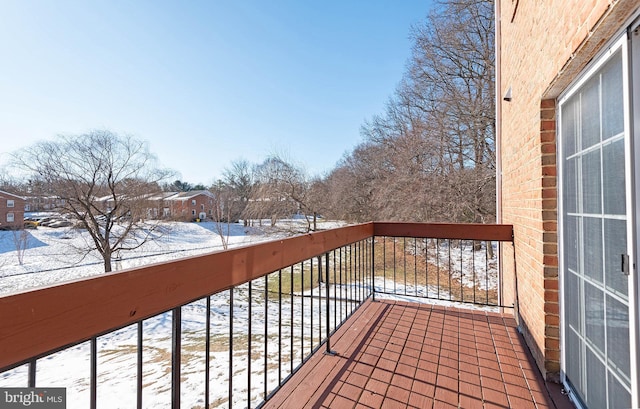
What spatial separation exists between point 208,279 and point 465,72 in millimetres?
10152

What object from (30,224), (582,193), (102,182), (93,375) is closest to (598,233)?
(582,193)

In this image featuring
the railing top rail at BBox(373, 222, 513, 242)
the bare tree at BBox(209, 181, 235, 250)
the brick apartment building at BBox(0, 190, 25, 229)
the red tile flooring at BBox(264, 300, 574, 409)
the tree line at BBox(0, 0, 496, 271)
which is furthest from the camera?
the bare tree at BBox(209, 181, 235, 250)

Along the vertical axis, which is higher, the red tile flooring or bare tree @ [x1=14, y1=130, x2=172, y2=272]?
bare tree @ [x1=14, y1=130, x2=172, y2=272]

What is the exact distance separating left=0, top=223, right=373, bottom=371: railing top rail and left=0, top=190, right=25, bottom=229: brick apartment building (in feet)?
42.3

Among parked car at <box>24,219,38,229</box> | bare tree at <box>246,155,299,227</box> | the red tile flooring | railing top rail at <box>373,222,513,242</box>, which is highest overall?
bare tree at <box>246,155,299,227</box>

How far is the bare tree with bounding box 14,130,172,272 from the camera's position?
376 inches

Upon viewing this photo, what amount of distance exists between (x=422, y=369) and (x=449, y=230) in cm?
157

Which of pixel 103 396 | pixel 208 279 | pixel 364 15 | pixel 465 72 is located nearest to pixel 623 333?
A: pixel 208 279

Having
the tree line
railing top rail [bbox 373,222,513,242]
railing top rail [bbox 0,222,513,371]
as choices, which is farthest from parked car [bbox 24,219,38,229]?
railing top rail [bbox 0,222,513,371]

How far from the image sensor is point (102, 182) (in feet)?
34.2

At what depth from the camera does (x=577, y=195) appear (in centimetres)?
152

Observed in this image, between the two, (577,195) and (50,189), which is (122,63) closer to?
(50,189)

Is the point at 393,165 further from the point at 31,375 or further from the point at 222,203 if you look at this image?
the point at 31,375

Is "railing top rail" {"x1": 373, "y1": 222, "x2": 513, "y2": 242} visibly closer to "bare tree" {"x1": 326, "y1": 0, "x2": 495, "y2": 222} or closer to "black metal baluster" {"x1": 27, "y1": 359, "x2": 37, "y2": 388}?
"black metal baluster" {"x1": 27, "y1": 359, "x2": 37, "y2": 388}
